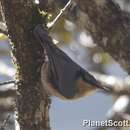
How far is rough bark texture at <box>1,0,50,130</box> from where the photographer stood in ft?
5.79

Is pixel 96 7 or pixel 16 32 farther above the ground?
pixel 96 7

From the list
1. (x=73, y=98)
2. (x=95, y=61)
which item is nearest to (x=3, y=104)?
(x=95, y=61)

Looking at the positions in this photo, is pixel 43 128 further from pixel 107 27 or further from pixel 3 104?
pixel 3 104

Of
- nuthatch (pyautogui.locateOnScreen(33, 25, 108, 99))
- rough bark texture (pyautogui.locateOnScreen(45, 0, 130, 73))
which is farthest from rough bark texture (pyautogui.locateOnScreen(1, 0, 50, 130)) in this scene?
rough bark texture (pyautogui.locateOnScreen(45, 0, 130, 73))

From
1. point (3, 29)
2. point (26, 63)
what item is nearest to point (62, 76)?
point (26, 63)

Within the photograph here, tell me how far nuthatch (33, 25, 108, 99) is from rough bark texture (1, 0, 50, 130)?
5 cm

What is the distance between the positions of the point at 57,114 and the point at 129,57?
472cm

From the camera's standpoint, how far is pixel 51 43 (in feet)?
5.69

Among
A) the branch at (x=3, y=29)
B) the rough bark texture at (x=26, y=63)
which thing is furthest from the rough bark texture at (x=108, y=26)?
the rough bark texture at (x=26, y=63)

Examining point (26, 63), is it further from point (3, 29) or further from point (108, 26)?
point (108, 26)

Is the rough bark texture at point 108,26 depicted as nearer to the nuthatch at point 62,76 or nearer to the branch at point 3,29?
the branch at point 3,29

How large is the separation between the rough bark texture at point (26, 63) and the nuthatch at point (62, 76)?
0.15 ft

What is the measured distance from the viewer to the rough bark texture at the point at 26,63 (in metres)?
1.77

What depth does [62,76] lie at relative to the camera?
1650mm
